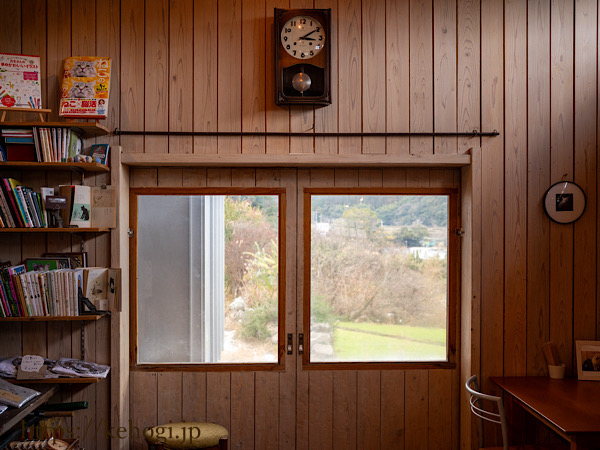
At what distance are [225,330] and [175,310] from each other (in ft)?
1.03

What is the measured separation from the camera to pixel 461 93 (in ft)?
8.60

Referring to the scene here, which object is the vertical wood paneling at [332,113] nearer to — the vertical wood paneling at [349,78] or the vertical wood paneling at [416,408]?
the vertical wood paneling at [349,78]

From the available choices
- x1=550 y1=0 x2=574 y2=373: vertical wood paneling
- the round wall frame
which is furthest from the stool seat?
the round wall frame

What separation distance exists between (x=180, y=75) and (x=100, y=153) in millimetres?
612

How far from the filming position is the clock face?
8.32 feet

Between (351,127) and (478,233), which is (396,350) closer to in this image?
(478,233)

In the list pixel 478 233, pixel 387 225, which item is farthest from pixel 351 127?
pixel 478 233

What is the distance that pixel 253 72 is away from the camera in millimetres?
2586

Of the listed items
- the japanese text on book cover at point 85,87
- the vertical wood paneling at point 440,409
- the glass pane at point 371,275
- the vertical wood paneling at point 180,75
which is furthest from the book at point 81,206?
the vertical wood paneling at point 440,409

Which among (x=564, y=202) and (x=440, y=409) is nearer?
(x=564, y=202)

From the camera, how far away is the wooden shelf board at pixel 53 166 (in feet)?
7.63

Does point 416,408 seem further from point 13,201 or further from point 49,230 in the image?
point 13,201

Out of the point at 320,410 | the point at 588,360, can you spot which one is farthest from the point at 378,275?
the point at 588,360

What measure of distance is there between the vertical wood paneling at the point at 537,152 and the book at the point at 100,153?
2.35 m
